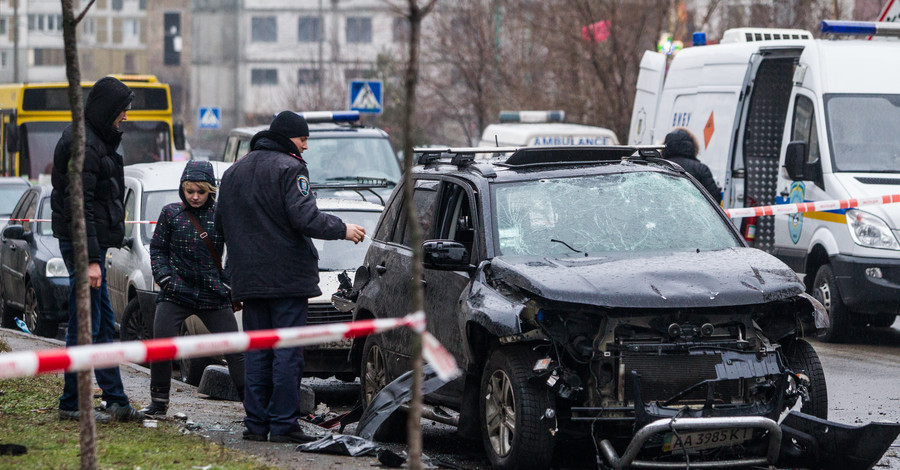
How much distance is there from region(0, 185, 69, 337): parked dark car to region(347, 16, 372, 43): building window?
231 feet

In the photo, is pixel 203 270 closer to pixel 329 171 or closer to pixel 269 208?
pixel 269 208

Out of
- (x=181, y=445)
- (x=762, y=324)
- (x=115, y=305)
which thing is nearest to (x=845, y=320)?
(x=762, y=324)

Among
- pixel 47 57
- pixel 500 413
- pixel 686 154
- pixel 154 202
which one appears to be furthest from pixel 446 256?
pixel 47 57

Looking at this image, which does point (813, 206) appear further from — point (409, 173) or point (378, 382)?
point (409, 173)

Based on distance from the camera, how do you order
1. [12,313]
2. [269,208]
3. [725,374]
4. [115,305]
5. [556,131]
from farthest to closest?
[556,131]
[12,313]
[115,305]
[269,208]
[725,374]

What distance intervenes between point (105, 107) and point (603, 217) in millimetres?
2848

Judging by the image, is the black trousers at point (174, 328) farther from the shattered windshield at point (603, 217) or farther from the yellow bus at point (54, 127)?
the yellow bus at point (54, 127)

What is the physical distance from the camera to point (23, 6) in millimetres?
89562

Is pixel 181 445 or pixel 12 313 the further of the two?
pixel 12 313

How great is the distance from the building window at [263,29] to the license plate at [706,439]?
276ft

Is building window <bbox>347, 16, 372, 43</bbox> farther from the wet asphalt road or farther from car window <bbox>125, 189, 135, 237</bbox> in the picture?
the wet asphalt road

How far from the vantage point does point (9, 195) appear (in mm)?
19234

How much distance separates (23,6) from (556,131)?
7661 centimetres

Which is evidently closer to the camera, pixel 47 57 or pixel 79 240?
pixel 79 240
